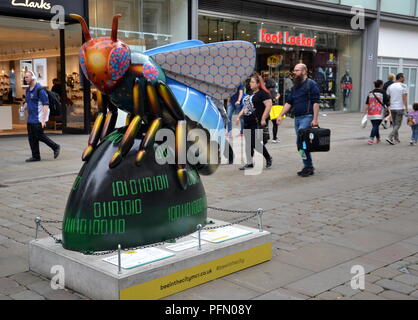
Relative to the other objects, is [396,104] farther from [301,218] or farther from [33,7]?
[33,7]

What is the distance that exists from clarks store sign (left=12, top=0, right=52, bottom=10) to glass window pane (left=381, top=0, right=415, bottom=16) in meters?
18.6

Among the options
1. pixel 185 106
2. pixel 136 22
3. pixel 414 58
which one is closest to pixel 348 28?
pixel 414 58

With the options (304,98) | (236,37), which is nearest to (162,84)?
(304,98)

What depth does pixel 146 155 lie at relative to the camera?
432cm

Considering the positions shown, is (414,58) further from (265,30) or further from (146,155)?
(146,155)

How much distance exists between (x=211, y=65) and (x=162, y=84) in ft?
2.45

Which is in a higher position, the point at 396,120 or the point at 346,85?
the point at 346,85

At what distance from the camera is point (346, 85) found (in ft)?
86.6

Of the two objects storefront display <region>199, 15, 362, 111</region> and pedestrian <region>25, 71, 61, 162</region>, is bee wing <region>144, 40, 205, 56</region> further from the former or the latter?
storefront display <region>199, 15, 362, 111</region>

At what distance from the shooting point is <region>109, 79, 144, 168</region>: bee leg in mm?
4160

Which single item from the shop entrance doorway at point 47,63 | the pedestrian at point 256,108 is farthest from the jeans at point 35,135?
the shop entrance doorway at point 47,63

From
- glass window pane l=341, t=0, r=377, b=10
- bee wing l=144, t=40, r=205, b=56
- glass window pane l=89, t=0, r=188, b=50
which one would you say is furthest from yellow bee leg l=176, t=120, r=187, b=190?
glass window pane l=341, t=0, r=377, b=10

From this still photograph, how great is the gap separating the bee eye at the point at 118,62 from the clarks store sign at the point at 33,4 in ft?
36.3

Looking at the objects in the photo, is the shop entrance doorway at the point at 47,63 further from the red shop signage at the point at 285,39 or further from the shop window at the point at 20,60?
the red shop signage at the point at 285,39
